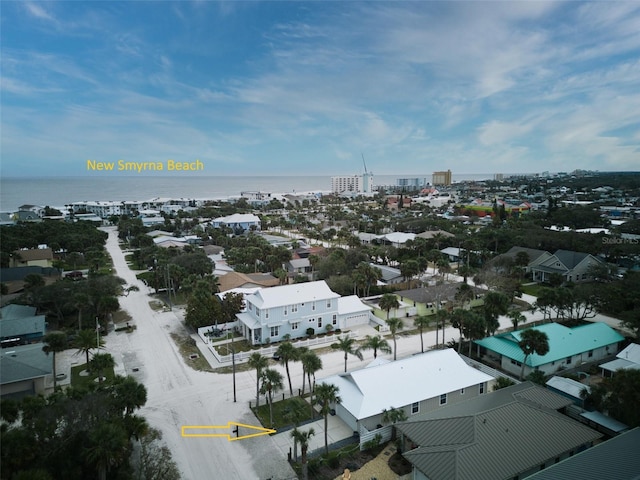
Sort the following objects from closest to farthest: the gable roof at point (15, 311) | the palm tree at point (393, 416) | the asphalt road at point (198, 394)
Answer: the asphalt road at point (198, 394)
the palm tree at point (393, 416)
the gable roof at point (15, 311)

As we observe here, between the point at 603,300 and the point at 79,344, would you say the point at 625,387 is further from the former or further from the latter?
the point at 79,344

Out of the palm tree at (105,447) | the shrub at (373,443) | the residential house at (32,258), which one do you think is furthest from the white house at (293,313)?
the residential house at (32,258)

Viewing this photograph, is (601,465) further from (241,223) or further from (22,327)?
(241,223)

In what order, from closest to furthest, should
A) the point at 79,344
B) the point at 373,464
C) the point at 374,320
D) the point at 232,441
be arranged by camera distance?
the point at 373,464
the point at 232,441
the point at 79,344
the point at 374,320

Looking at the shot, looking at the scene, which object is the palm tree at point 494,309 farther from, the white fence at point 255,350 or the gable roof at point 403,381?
the white fence at point 255,350

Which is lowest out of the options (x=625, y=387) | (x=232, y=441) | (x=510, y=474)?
(x=232, y=441)

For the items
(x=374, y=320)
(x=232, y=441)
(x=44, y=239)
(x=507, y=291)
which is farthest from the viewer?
(x=44, y=239)

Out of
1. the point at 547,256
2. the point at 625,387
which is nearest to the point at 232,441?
the point at 625,387

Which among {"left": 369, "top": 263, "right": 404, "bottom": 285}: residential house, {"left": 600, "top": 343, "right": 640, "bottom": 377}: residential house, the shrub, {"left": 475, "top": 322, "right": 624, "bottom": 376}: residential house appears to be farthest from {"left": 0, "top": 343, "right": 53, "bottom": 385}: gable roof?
{"left": 600, "top": 343, "right": 640, "bottom": 377}: residential house
